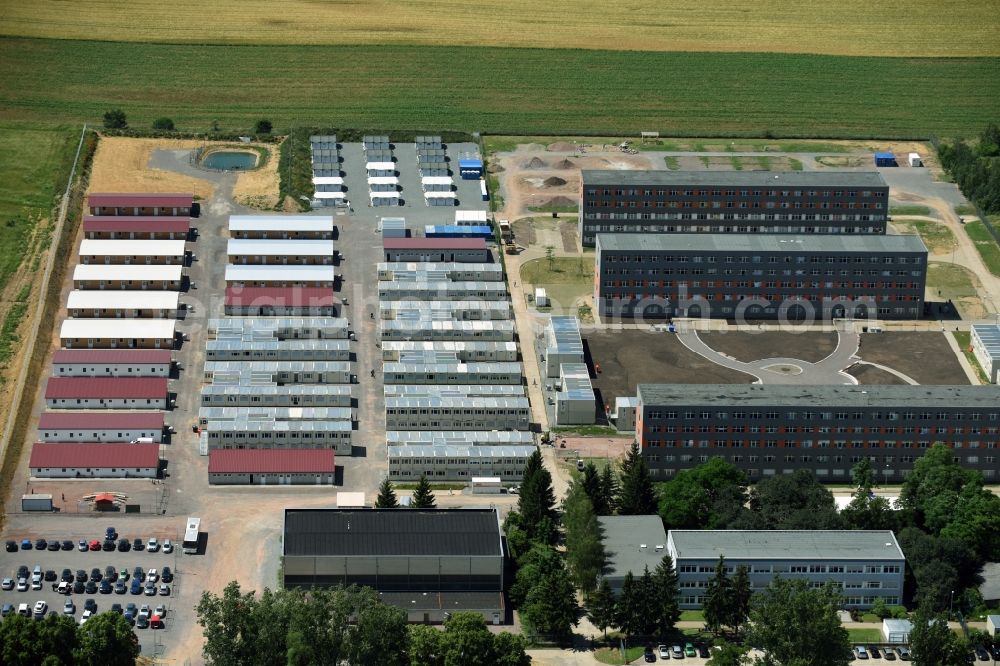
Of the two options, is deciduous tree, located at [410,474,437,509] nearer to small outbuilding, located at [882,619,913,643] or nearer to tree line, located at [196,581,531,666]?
tree line, located at [196,581,531,666]

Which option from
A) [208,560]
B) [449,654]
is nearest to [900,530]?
[449,654]

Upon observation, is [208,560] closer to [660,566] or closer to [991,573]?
[660,566]

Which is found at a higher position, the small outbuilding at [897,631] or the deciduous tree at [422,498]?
the deciduous tree at [422,498]

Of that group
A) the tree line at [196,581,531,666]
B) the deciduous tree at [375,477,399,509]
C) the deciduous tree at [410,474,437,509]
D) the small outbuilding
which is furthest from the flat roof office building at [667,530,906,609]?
the deciduous tree at [375,477,399,509]

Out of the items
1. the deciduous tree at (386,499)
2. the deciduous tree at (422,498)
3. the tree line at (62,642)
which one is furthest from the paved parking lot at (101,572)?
the deciduous tree at (422,498)

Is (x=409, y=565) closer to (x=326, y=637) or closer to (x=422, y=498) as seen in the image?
(x=422, y=498)

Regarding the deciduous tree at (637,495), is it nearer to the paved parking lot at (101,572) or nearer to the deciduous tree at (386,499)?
the deciduous tree at (386,499)

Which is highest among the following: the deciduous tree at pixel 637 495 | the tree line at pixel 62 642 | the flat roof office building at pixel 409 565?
the deciduous tree at pixel 637 495
